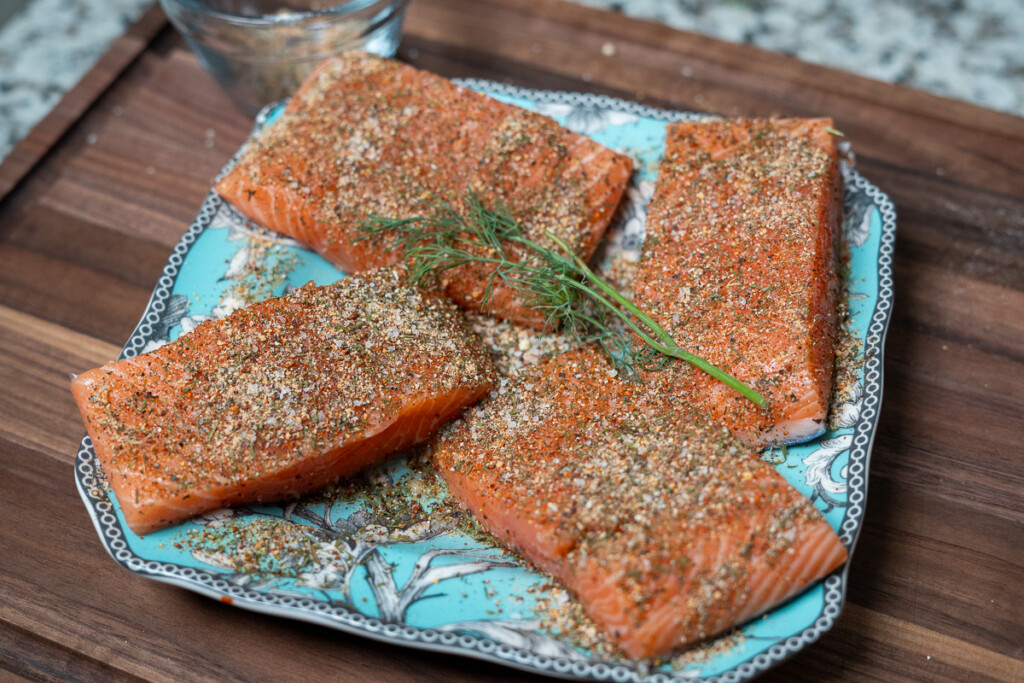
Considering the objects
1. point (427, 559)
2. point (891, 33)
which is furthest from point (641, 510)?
point (891, 33)

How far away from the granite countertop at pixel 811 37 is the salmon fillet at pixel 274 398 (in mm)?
1885

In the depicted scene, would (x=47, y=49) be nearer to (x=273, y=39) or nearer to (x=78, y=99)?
(x=78, y=99)

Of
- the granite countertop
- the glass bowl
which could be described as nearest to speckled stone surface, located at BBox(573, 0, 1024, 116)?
the granite countertop

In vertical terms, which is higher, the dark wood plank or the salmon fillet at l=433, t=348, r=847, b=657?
the dark wood plank

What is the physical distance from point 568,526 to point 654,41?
2205mm

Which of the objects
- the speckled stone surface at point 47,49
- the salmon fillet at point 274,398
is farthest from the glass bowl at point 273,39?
the salmon fillet at point 274,398

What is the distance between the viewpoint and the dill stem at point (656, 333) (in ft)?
7.29

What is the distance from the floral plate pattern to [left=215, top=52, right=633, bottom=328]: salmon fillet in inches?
11.8

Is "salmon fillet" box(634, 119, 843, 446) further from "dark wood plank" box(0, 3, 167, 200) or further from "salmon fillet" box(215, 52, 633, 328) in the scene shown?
"dark wood plank" box(0, 3, 167, 200)

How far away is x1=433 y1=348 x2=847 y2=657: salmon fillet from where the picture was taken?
192cm

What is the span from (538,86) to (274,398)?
5.84 feet

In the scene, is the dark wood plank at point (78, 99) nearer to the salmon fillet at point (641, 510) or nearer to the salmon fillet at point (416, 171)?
the salmon fillet at point (416, 171)

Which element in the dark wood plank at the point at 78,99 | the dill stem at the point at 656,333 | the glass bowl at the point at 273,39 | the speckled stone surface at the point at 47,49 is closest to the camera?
the dill stem at the point at 656,333

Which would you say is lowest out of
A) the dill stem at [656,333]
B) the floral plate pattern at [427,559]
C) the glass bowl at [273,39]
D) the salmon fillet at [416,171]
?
the floral plate pattern at [427,559]
